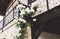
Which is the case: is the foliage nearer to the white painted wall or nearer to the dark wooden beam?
the dark wooden beam

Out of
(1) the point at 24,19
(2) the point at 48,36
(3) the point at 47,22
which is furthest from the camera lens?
(2) the point at 48,36

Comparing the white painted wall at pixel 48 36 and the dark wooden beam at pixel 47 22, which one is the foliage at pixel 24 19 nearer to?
the dark wooden beam at pixel 47 22

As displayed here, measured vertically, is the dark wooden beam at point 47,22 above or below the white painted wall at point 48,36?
above

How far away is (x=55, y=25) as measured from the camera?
7.12 m

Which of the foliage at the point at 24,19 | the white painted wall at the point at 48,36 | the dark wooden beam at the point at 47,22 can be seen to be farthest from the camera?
the white painted wall at the point at 48,36

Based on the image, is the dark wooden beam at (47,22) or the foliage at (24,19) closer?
the dark wooden beam at (47,22)

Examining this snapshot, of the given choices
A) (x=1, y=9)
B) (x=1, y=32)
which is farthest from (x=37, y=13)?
(x=1, y=9)

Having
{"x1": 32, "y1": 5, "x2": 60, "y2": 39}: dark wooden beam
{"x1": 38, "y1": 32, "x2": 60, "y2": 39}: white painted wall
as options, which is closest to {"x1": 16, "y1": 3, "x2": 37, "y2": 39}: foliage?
{"x1": 32, "y1": 5, "x2": 60, "y2": 39}: dark wooden beam

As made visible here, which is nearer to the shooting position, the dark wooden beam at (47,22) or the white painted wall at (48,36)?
the dark wooden beam at (47,22)

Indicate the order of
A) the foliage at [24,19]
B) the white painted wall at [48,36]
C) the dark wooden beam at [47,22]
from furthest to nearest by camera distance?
the white painted wall at [48,36], the foliage at [24,19], the dark wooden beam at [47,22]

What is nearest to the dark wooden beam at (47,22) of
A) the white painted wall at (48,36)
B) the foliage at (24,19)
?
the white painted wall at (48,36)

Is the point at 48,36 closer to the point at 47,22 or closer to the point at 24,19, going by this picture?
the point at 47,22

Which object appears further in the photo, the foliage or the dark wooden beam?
the foliage

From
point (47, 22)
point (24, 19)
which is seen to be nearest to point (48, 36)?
point (47, 22)
